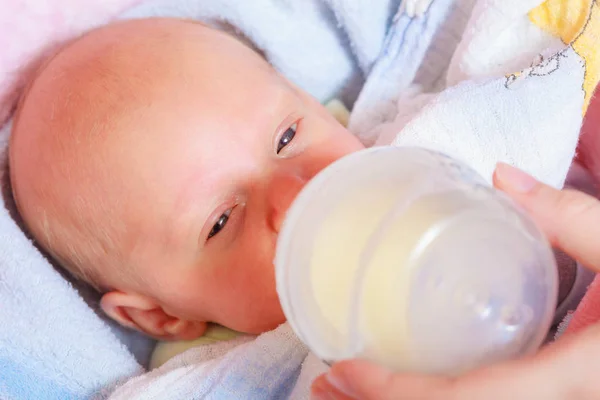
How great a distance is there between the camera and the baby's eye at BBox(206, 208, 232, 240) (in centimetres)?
90

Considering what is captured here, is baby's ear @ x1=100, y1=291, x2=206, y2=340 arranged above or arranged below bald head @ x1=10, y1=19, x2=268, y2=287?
below

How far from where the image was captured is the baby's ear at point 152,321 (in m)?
1.04

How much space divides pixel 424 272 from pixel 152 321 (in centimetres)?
66

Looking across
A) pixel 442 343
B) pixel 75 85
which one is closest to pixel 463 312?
pixel 442 343

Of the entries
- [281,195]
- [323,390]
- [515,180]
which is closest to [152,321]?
[281,195]

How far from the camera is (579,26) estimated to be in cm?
98

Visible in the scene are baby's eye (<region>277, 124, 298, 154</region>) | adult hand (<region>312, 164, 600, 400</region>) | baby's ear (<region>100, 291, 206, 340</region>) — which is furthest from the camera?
baby's ear (<region>100, 291, 206, 340</region>)

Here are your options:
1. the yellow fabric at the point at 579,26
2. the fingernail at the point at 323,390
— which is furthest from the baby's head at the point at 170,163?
the yellow fabric at the point at 579,26

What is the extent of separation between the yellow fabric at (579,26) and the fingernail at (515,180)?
1.18ft

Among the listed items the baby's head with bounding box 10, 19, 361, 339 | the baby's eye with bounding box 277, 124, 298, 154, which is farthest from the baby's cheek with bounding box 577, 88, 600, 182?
the baby's eye with bounding box 277, 124, 298, 154

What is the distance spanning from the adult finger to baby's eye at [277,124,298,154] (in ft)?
1.09

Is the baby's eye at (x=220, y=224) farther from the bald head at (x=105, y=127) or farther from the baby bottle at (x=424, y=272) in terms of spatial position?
the baby bottle at (x=424, y=272)

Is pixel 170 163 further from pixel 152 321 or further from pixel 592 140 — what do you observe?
pixel 592 140

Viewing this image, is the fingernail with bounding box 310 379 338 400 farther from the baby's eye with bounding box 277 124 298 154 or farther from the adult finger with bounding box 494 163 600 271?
the baby's eye with bounding box 277 124 298 154
